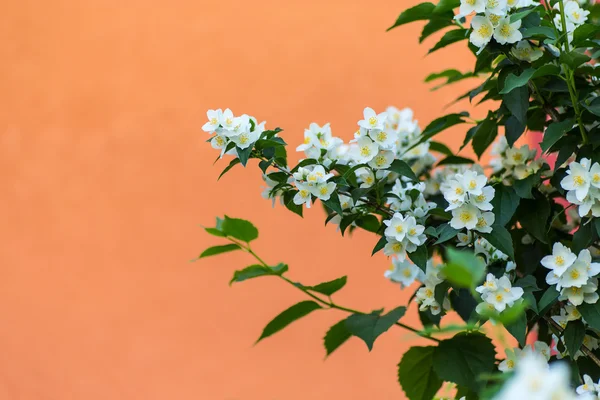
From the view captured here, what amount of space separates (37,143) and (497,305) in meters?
1.38

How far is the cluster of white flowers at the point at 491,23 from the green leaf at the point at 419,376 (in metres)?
0.44

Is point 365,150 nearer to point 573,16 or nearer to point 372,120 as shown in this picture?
point 372,120

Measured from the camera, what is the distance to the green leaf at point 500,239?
2.73 feet

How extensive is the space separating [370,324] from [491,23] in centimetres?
44

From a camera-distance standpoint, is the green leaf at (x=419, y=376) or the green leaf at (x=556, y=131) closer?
the green leaf at (x=556, y=131)

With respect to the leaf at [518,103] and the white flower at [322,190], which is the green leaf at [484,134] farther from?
the white flower at [322,190]

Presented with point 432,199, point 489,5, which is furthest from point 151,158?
point 489,5

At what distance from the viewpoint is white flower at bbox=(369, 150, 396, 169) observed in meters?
0.89

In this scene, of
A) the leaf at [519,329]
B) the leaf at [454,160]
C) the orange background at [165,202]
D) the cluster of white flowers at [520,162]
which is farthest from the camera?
the orange background at [165,202]

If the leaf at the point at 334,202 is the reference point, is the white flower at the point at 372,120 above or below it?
above

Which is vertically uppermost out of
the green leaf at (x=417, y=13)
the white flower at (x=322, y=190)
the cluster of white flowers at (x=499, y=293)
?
the green leaf at (x=417, y=13)

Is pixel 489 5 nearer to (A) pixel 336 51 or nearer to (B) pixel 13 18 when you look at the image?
(A) pixel 336 51

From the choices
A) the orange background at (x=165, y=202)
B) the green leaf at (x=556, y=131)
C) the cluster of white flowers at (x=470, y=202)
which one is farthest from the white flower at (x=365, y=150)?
the orange background at (x=165, y=202)

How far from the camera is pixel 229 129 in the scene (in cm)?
85
